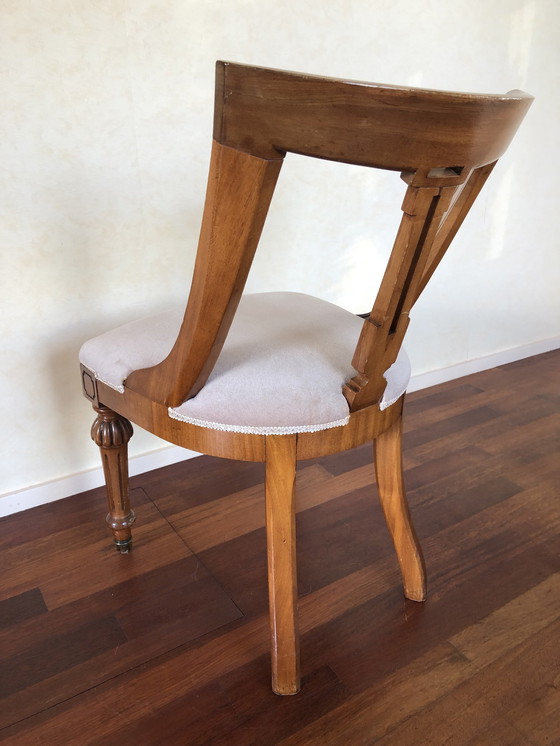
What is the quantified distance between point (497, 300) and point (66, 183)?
4.93 ft

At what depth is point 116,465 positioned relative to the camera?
45.9 inches

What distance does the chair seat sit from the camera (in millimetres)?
Result: 830

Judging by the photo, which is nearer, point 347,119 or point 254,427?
point 347,119

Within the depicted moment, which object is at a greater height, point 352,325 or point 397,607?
point 352,325

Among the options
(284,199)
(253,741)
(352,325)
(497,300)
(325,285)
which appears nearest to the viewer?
(253,741)

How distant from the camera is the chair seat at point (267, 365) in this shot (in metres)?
0.83

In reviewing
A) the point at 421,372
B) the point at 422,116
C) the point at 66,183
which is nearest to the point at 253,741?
the point at 422,116

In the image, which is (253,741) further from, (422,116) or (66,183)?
(66,183)

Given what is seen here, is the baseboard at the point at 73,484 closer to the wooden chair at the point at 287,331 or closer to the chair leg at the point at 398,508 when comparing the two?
the wooden chair at the point at 287,331

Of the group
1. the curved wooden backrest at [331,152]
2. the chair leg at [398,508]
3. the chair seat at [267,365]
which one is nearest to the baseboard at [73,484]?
the chair seat at [267,365]

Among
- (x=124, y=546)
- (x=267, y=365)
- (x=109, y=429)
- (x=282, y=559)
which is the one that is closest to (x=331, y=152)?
(x=267, y=365)

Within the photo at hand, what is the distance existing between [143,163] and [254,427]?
0.73m

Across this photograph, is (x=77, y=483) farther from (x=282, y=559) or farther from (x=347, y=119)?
(x=347, y=119)

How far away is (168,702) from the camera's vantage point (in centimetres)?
95
